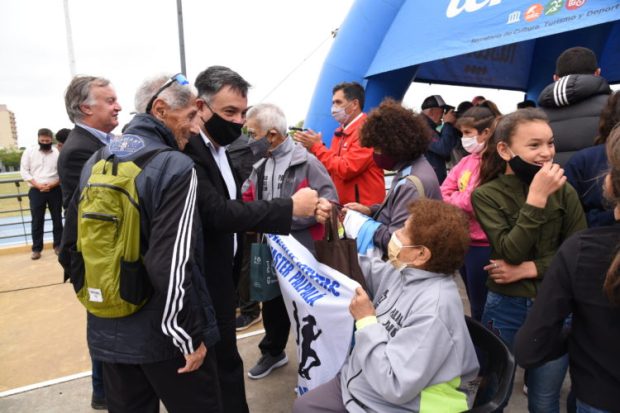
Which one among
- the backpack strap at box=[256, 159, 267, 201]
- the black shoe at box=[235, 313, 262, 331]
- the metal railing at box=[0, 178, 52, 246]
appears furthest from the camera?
the metal railing at box=[0, 178, 52, 246]

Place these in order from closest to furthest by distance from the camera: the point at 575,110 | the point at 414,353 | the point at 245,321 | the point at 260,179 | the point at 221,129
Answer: the point at 414,353 → the point at 221,129 → the point at 575,110 → the point at 260,179 → the point at 245,321

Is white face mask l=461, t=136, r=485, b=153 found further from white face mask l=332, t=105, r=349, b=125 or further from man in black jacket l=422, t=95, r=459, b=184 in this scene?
man in black jacket l=422, t=95, r=459, b=184

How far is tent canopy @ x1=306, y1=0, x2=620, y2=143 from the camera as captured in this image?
12.6ft

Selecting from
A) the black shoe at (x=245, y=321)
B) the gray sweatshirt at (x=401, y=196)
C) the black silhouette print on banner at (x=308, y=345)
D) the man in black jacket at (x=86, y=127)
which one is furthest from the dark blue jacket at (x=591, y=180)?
the black shoe at (x=245, y=321)

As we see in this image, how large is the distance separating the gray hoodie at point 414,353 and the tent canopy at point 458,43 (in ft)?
10.4

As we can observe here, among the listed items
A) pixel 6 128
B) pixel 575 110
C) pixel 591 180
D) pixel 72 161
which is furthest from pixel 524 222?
pixel 6 128

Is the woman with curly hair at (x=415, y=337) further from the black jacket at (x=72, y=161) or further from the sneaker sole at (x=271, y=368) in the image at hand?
the black jacket at (x=72, y=161)

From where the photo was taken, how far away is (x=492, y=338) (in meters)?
1.58

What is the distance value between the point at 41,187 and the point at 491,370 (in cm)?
677

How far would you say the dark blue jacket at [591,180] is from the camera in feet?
6.37

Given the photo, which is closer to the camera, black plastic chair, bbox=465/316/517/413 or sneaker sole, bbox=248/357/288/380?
black plastic chair, bbox=465/316/517/413

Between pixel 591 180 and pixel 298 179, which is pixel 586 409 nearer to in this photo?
pixel 591 180

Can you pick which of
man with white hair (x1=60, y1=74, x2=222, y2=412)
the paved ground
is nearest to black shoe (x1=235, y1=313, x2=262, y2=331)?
the paved ground

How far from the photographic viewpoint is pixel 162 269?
142cm
